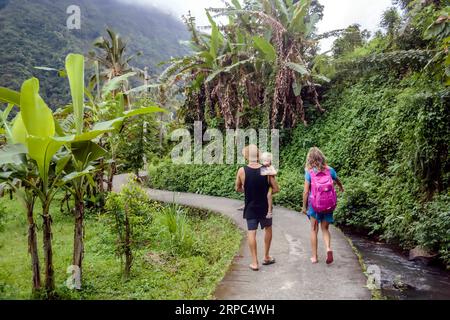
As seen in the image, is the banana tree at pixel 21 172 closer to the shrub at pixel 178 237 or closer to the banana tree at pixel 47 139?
the banana tree at pixel 47 139

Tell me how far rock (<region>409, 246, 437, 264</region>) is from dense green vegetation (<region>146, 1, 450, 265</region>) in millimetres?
88

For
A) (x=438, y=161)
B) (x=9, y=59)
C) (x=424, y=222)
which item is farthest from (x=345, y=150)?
(x=9, y=59)

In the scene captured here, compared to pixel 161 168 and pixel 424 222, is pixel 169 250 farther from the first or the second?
pixel 161 168

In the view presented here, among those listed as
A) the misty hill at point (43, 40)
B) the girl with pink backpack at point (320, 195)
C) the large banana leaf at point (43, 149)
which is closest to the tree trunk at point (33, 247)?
the large banana leaf at point (43, 149)

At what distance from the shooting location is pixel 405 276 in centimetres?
486

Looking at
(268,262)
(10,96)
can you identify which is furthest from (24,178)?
(268,262)

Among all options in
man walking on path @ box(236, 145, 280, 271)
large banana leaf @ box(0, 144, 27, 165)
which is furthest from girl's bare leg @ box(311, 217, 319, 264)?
large banana leaf @ box(0, 144, 27, 165)

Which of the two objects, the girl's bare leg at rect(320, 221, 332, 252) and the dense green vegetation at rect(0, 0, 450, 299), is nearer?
the dense green vegetation at rect(0, 0, 450, 299)

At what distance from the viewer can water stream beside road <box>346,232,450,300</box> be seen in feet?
13.9

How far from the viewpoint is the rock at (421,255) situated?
17.3 feet

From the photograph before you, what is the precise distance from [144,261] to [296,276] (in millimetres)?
2370

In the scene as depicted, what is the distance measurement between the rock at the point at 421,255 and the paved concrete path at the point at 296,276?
933 mm

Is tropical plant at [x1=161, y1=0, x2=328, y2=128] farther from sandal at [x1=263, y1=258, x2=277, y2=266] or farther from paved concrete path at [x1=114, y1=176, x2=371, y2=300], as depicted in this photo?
sandal at [x1=263, y1=258, x2=277, y2=266]

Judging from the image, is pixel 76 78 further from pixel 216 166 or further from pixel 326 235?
pixel 216 166
